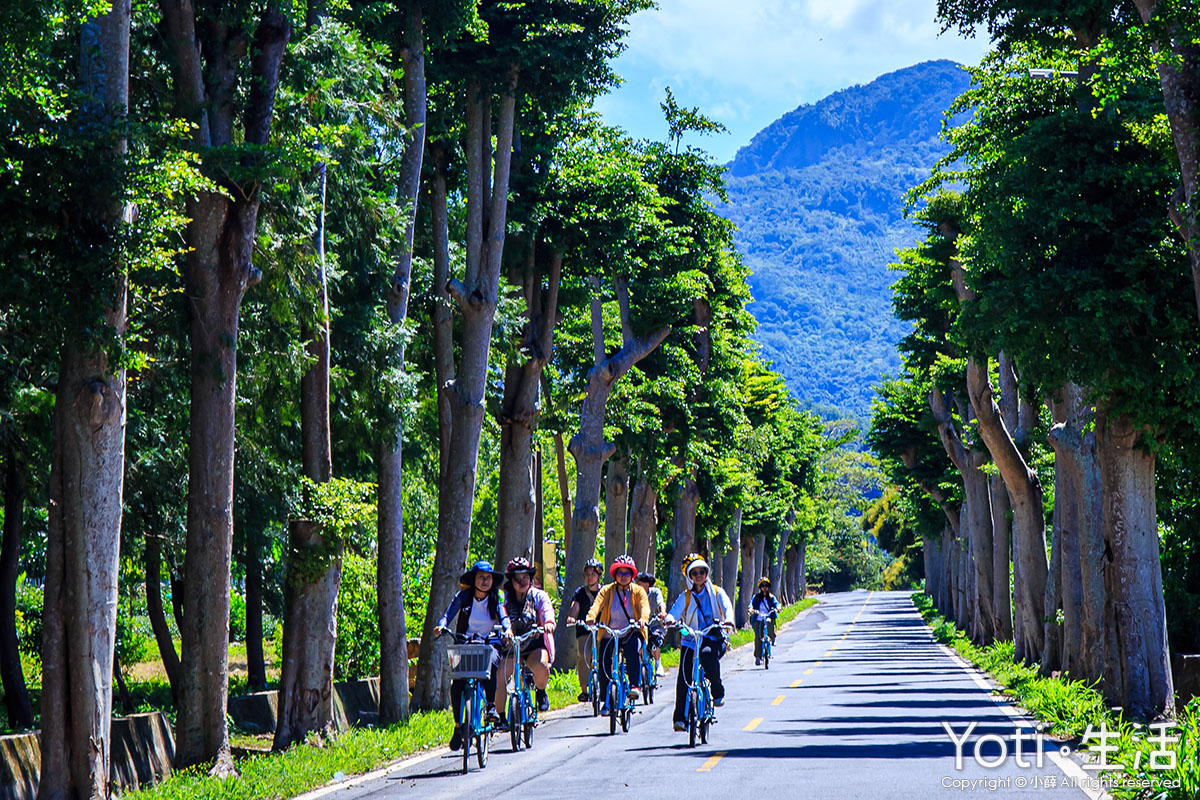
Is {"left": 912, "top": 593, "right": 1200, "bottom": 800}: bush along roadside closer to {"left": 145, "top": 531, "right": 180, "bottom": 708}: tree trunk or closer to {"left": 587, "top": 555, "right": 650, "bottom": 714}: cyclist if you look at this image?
{"left": 587, "top": 555, "right": 650, "bottom": 714}: cyclist

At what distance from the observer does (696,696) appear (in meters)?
15.1

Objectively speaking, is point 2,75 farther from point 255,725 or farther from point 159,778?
point 255,725

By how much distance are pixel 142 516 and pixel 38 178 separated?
8.79m

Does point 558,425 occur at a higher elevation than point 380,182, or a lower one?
lower

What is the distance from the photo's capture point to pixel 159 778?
13.0 m

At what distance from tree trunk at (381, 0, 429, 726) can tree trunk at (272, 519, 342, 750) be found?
2.39 metres

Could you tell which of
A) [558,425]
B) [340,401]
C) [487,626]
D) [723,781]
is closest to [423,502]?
[558,425]

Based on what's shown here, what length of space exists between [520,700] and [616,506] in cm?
1844

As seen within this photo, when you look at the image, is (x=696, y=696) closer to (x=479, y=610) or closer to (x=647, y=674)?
(x=479, y=610)

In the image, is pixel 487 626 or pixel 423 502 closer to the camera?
pixel 487 626

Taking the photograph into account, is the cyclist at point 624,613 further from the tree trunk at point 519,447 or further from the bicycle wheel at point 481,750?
the tree trunk at point 519,447

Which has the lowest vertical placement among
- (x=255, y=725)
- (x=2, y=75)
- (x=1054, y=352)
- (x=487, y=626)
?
(x=255, y=725)

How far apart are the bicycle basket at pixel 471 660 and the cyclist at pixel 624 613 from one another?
361 cm

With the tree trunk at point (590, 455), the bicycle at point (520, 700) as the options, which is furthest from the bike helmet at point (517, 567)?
the tree trunk at point (590, 455)
